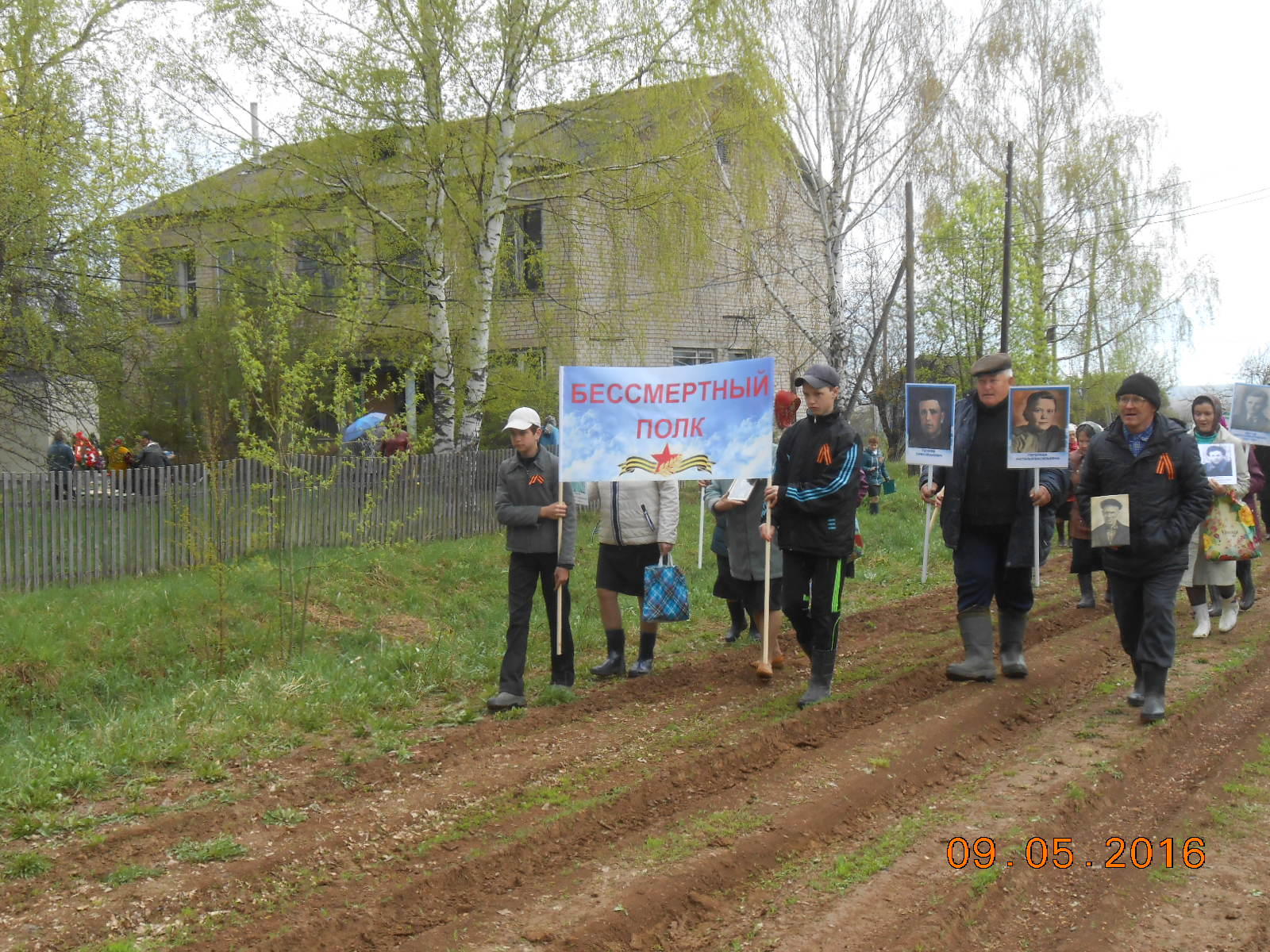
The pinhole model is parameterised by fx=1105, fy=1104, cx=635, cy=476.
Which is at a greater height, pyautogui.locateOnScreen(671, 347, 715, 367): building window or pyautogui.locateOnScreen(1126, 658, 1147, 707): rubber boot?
pyautogui.locateOnScreen(671, 347, 715, 367): building window

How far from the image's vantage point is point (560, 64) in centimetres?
1672

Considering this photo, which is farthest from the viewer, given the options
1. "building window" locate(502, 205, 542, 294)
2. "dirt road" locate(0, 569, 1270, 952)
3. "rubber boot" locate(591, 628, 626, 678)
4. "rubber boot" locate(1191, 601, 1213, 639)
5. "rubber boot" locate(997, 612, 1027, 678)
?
"building window" locate(502, 205, 542, 294)

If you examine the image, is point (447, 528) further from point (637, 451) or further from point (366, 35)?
point (637, 451)

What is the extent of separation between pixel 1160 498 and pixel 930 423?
4.96 m

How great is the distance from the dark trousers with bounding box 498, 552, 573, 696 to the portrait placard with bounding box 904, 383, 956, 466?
4947mm

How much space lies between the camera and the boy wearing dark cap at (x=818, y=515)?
7133 millimetres

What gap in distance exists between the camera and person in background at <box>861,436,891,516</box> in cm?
1991

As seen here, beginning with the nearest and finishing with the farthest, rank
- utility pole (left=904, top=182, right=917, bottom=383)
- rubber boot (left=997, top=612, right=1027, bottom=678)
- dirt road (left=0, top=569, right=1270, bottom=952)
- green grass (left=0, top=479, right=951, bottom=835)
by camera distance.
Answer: dirt road (left=0, top=569, right=1270, bottom=952) → green grass (left=0, top=479, right=951, bottom=835) → rubber boot (left=997, top=612, right=1027, bottom=678) → utility pole (left=904, top=182, right=917, bottom=383)

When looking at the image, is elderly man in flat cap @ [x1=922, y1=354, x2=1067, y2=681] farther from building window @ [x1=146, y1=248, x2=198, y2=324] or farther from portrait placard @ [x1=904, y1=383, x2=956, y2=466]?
building window @ [x1=146, y1=248, x2=198, y2=324]

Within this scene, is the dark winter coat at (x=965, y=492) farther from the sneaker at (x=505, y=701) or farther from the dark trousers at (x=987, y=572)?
the sneaker at (x=505, y=701)

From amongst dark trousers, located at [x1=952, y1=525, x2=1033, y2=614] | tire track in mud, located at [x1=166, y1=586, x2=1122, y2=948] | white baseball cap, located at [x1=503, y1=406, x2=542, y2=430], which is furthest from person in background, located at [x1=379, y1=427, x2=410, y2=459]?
tire track in mud, located at [x1=166, y1=586, x2=1122, y2=948]

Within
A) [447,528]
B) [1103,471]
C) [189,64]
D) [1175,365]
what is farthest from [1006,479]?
[1175,365]

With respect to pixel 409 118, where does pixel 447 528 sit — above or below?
below

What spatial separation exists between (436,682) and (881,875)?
4.55m
